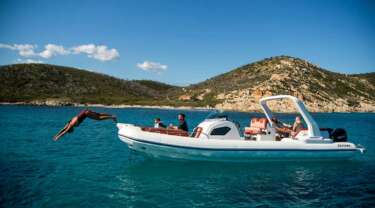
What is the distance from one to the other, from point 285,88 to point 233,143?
8474 centimetres

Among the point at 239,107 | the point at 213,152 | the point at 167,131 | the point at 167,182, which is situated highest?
the point at 239,107

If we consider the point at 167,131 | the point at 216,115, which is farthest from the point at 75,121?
the point at 216,115

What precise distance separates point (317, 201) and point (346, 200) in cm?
126

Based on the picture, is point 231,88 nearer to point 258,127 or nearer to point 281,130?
point 281,130

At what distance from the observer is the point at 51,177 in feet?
45.2

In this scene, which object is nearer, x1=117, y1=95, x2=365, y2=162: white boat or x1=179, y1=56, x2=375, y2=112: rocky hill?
x1=117, y1=95, x2=365, y2=162: white boat

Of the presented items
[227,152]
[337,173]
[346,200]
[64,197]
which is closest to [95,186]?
[64,197]

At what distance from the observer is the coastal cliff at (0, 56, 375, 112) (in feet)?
317

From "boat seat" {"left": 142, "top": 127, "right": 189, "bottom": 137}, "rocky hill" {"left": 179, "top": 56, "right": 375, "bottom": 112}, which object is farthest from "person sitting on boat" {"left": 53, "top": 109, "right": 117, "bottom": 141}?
"rocky hill" {"left": 179, "top": 56, "right": 375, "bottom": 112}

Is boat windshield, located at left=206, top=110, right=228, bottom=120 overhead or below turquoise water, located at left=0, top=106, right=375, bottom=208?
overhead

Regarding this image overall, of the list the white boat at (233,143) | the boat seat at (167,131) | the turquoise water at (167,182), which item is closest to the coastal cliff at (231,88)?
the white boat at (233,143)

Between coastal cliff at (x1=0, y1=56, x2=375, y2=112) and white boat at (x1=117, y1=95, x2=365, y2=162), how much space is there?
7436 cm

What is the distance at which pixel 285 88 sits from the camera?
9631cm

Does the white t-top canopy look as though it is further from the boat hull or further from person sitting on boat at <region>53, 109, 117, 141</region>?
person sitting on boat at <region>53, 109, 117, 141</region>
